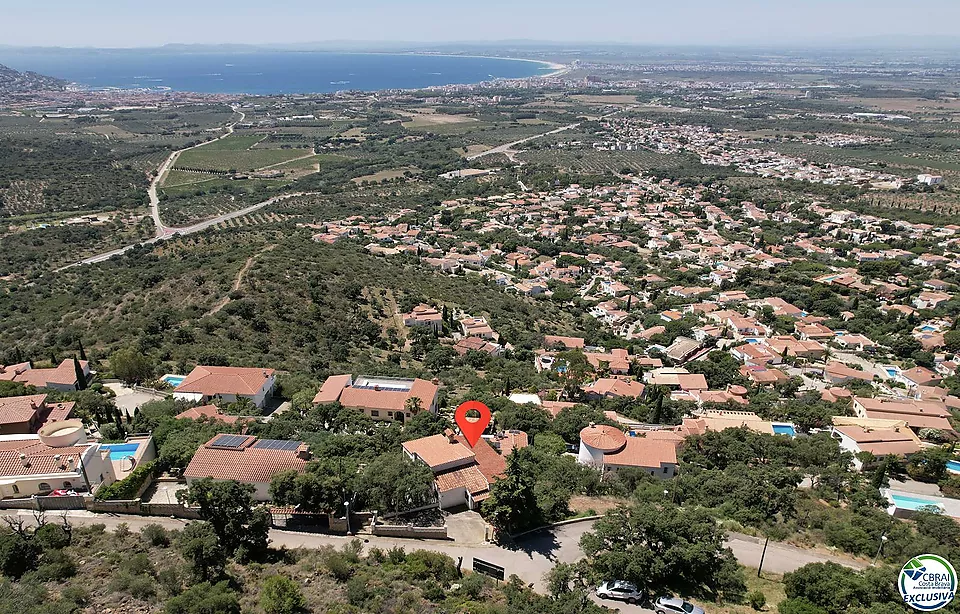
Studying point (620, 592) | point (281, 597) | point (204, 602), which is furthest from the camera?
point (620, 592)

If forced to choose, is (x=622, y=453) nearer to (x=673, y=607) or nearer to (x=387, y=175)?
(x=673, y=607)

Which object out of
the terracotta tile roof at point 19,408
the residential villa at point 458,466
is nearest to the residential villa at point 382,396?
the residential villa at point 458,466

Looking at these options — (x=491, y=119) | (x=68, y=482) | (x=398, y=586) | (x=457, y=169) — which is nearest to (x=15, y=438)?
(x=68, y=482)

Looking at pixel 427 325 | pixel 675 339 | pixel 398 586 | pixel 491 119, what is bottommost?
pixel 675 339

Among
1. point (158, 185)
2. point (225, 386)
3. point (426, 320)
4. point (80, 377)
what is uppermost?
point (158, 185)

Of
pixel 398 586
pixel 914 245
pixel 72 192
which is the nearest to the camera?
pixel 398 586

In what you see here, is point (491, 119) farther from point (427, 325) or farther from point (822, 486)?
point (822, 486)

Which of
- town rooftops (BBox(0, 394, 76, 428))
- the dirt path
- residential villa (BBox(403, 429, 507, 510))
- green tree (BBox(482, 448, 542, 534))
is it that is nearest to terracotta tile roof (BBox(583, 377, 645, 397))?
residential villa (BBox(403, 429, 507, 510))

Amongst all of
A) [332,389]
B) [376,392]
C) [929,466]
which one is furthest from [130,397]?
[929,466]

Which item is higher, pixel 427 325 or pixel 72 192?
pixel 72 192
